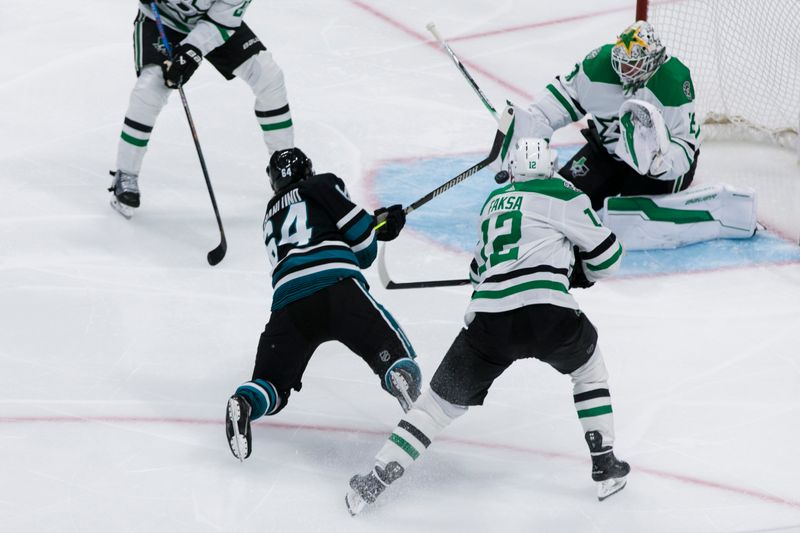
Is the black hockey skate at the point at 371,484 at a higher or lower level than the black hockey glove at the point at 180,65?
lower

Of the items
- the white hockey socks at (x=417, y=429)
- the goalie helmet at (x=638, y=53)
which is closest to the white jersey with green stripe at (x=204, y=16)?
the goalie helmet at (x=638, y=53)

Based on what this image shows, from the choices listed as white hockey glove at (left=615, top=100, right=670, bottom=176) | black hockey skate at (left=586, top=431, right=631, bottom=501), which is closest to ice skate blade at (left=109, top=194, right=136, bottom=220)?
white hockey glove at (left=615, top=100, right=670, bottom=176)

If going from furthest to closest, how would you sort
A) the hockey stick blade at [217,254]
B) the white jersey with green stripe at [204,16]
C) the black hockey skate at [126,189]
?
the black hockey skate at [126,189] < the white jersey with green stripe at [204,16] < the hockey stick blade at [217,254]

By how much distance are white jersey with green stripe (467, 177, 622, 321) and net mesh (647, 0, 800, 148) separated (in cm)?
234

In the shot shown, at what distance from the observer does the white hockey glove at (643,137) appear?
4.02 m

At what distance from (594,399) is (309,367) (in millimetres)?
999

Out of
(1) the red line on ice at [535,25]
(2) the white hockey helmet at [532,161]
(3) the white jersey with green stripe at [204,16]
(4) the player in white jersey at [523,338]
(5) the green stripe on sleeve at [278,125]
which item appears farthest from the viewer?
(1) the red line on ice at [535,25]

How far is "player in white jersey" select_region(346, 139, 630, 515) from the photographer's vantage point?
9.63ft

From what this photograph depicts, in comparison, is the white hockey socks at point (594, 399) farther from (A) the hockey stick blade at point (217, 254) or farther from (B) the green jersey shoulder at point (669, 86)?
(A) the hockey stick blade at point (217, 254)

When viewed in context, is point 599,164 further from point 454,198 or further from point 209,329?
point 209,329

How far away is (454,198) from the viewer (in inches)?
185

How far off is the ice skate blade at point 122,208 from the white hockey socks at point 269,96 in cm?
57

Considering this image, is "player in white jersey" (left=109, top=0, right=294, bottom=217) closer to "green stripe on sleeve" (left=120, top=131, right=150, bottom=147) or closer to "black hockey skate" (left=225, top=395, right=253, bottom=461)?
"green stripe on sleeve" (left=120, top=131, right=150, bottom=147)

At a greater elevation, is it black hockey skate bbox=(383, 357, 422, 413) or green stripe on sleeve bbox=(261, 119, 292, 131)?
black hockey skate bbox=(383, 357, 422, 413)
